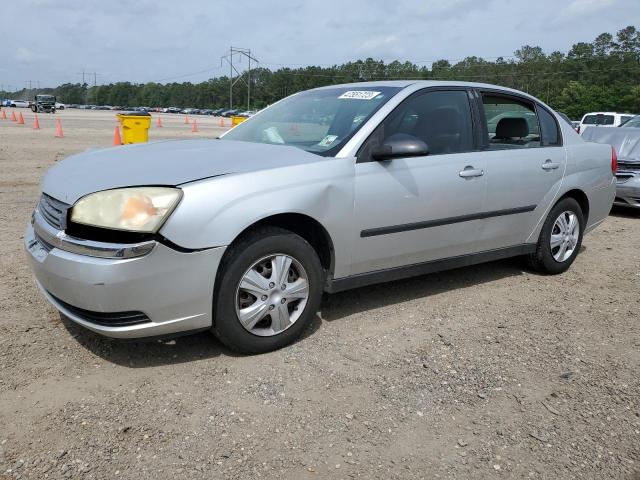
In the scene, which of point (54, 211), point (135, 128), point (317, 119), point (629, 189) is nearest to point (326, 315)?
point (317, 119)

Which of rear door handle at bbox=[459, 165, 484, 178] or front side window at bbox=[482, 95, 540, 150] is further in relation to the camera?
front side window at bbox=[482, 95, 540, 150]

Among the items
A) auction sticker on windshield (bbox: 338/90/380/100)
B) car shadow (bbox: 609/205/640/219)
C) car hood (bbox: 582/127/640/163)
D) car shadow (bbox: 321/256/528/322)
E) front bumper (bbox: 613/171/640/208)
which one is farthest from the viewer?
car shadow (bbox: 609/205/640/219)

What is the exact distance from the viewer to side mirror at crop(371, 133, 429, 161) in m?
3.50

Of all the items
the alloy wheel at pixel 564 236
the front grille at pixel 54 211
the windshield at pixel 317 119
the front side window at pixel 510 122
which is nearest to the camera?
the front grille at pixel 54 211

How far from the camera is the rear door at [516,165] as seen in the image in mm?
4309

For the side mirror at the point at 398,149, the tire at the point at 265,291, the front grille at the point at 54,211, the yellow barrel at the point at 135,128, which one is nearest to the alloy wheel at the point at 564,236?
the side mirror at the point at 398,149

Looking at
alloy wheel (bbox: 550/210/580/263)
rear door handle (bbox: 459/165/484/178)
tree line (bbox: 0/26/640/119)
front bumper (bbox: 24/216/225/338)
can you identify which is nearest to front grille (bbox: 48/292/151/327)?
front bumper (bbox: 24/216/225/338)

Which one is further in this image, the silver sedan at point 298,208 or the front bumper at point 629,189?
the front bumper at point 629,189

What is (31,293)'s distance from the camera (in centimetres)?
401

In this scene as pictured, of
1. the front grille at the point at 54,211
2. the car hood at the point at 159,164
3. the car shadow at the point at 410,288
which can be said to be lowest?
the car shadow at the point at 410,288

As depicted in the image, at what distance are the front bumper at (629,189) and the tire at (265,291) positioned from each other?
260 inches

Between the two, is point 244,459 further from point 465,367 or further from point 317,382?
point 465,367

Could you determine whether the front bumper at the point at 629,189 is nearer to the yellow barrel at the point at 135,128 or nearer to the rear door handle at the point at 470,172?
the rear door handle at the point at 470,172

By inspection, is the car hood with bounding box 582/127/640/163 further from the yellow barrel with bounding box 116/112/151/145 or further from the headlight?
the yellow barrel with bounding box 116/112/151/145
